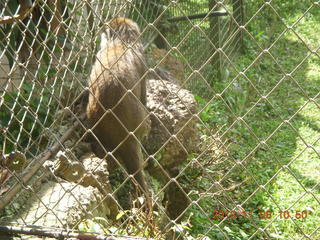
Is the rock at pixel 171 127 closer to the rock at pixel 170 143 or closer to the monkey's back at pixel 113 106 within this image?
the rock at pixel 170 143

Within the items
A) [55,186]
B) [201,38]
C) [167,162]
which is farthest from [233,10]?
[55,186]

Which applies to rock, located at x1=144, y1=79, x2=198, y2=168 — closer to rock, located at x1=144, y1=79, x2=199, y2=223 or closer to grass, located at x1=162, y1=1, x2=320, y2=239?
rock, located at x1=144, y1=79, x2=199, y2=223

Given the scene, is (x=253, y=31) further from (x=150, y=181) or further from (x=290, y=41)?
(x=150, y=181)

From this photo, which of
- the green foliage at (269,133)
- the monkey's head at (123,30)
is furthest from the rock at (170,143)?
the monkey's head at (123,30)

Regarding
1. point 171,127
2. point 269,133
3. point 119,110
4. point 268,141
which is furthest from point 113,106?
point 269,133

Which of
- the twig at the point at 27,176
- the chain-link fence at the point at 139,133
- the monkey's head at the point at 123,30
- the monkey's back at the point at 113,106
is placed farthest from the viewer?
the monkey's head at the point at 123,30

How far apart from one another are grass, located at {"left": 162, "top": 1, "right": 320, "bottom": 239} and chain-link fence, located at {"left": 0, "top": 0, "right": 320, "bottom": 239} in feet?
0.07

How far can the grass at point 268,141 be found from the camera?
3.87 metres

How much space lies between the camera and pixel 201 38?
6.70m

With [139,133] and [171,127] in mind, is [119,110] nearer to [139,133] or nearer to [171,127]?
[139,133]

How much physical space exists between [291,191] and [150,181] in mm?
1380

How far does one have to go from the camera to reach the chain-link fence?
2.29 m

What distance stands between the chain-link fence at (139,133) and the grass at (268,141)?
20 mm

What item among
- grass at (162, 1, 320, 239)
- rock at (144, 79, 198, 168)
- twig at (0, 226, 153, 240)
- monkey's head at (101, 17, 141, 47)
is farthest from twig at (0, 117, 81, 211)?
monkey's head at (101, 17, 141, 47)
